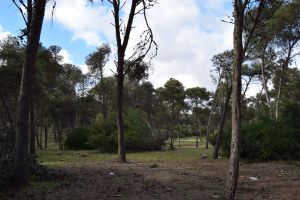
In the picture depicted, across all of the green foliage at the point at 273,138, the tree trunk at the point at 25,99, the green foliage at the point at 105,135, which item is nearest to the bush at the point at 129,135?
the green foliage at the point at 105,135

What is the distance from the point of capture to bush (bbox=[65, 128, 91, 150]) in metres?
37.4

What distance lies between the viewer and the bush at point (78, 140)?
37.4 metres

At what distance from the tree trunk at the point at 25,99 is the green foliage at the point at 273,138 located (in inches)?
466

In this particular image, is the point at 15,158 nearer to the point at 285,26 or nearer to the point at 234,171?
the point at 234,171

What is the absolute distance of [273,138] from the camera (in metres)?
19.6

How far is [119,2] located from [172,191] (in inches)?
409

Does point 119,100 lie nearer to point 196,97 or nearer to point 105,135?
point 105,135

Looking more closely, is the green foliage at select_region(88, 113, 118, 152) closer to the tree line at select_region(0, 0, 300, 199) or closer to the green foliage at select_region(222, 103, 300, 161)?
the tree line at select_region(0, 0, 300, 199)

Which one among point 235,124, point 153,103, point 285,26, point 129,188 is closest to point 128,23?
point 129,188

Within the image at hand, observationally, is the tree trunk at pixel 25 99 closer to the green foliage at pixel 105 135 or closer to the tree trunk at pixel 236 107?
the tree trunk at pixel 236 107

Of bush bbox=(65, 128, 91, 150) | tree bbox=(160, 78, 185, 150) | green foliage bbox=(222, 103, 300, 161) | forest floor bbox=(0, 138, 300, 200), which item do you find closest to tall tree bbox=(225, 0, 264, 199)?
forest floor bbox=(0, 138, 300, 200)

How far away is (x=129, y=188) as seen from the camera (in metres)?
10.9

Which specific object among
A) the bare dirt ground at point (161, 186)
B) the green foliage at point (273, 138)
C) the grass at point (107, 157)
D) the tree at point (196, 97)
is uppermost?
the tree at point (196, 97)

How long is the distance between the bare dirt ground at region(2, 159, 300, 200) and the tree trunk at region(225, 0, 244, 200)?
43.0 inches
